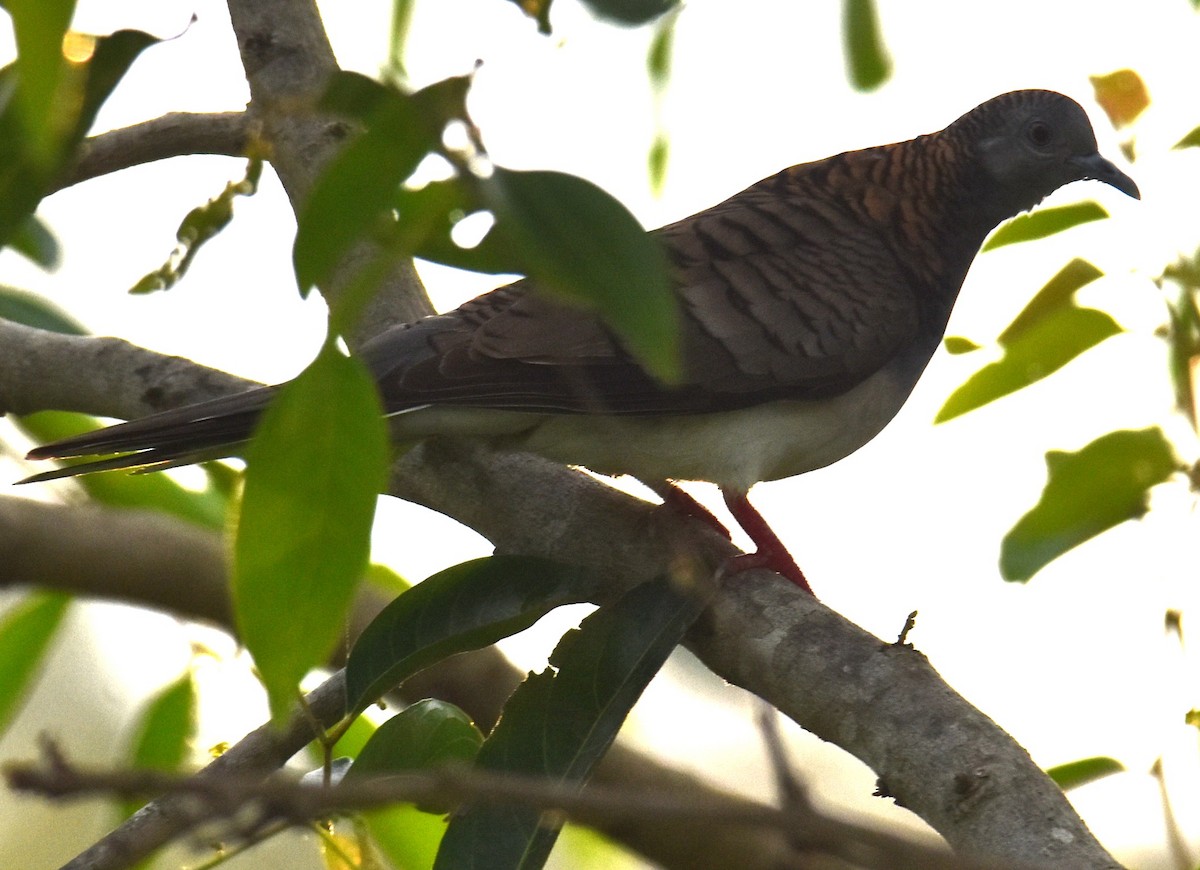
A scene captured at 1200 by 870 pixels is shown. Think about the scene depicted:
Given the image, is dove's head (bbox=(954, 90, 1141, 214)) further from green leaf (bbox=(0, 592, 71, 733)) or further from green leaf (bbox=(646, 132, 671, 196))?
green leaf (bbox=(0, 592, 71, 733))

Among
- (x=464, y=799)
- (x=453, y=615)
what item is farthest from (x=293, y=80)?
(x=464, y=799)

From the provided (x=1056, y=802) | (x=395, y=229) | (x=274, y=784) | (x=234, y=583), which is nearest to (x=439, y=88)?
(x=395, y=229)

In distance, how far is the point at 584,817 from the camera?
0.68 m

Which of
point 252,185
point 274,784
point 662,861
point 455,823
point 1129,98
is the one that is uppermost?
point 1129,98

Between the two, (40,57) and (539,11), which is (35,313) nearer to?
(539,11)

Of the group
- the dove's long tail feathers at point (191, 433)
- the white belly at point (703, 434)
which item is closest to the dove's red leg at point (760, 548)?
the white belly at point (703, 434)

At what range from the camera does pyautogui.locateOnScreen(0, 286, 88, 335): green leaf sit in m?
2.76

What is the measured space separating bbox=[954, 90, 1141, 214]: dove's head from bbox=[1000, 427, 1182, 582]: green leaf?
145 cm

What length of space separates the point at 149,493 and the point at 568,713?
4.00 ft

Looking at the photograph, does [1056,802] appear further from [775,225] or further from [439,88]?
[775,225]

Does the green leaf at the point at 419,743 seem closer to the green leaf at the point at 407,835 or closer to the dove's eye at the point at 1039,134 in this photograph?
the green leaf at the point at 407,835

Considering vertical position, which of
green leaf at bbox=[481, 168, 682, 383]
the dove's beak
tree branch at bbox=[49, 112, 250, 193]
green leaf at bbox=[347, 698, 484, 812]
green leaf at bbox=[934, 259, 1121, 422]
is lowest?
green leaf at bbox=[347, 698, 484, 812]

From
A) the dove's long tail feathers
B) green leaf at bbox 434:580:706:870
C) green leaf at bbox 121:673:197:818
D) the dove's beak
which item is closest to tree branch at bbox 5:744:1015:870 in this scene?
green leaf at bbox 434:580:706:870

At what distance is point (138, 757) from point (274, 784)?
209cm
